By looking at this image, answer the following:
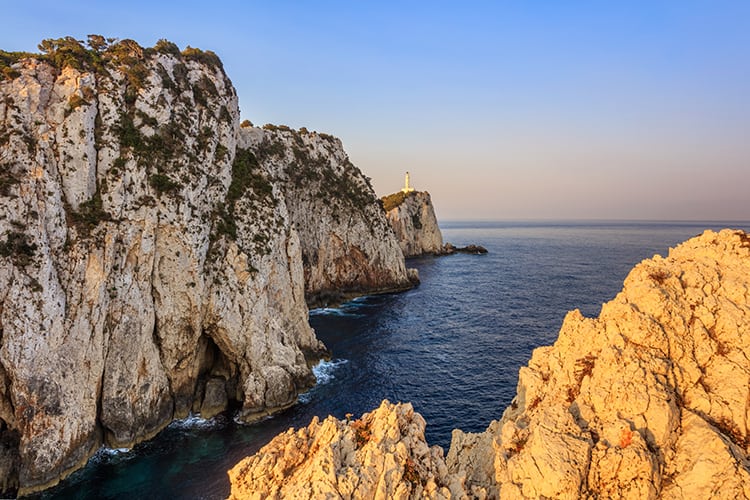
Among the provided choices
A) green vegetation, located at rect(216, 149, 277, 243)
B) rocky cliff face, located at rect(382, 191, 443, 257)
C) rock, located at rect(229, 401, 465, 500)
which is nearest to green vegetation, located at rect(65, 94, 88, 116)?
green vegetation, located at rect(216, 149, 277, 243)

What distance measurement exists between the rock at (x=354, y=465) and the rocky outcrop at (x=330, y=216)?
53.0 metres

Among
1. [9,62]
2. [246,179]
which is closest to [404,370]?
[246,179]

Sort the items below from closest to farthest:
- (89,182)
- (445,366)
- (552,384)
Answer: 1. (552,384)
2. (89,182)
3. (445,366)

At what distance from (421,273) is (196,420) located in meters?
76.7

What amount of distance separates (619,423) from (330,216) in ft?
219

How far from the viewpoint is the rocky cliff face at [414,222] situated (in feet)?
444

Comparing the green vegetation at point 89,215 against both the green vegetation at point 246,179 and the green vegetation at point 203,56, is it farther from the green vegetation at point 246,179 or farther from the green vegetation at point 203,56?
the green vegetation at point 203,56

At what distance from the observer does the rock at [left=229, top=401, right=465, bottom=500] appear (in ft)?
47.5

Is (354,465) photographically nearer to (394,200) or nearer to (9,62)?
(9,62)

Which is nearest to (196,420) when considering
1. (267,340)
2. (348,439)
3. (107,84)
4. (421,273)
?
(267,340)

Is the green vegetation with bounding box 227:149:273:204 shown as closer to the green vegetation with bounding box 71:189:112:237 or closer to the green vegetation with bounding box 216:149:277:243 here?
the green vegetation with bounding box 216:149:277:243

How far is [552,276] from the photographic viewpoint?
96500 mm

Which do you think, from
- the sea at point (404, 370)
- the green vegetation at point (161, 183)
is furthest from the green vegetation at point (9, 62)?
the sea at point (404, 370)

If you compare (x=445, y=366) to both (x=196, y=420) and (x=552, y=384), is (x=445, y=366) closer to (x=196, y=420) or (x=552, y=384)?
(x=196, y=420)
